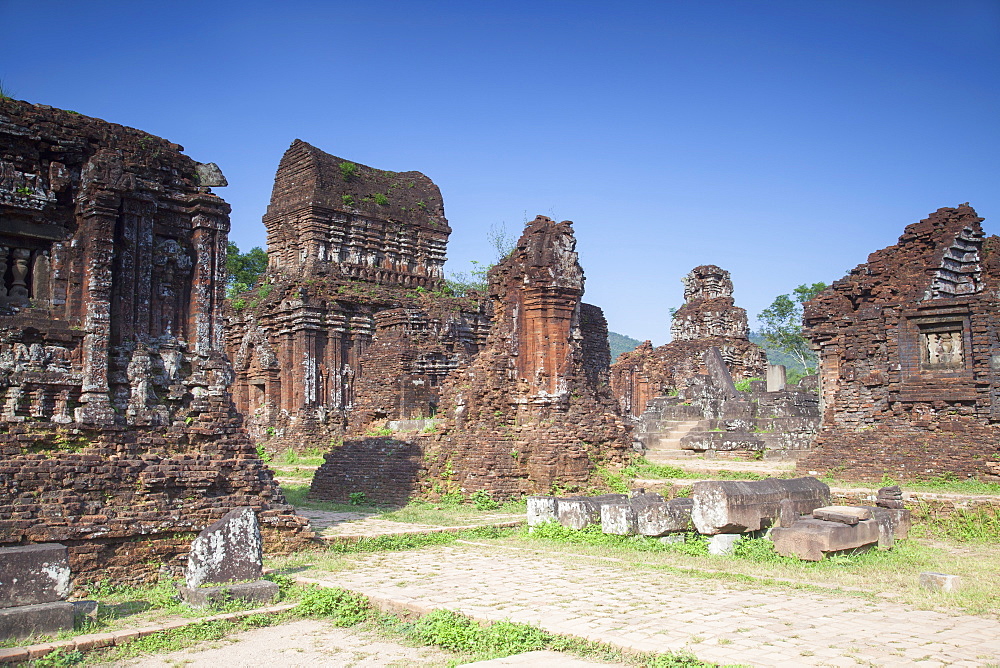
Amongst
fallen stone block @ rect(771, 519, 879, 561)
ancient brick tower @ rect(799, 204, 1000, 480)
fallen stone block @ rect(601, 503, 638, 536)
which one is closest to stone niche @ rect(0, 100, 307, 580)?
fallen stone block @ rect(601, 503, 638, 536)

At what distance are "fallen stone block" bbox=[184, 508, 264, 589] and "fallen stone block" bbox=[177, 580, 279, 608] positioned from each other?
0.15 m

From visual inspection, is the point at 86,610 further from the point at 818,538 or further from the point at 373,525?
the point at 818,538

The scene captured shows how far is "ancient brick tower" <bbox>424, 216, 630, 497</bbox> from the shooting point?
52.7 feet

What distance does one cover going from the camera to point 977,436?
1534cm

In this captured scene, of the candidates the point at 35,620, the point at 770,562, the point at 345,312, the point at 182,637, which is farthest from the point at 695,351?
the point at 35,620

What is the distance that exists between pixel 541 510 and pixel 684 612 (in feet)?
17.3

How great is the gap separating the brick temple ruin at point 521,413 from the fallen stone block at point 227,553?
295 inches

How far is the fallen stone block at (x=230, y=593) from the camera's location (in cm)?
789

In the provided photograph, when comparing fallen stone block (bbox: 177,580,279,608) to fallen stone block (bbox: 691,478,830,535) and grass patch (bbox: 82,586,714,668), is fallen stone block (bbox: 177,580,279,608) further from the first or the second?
fallen stone block (bbox: 691,478,830,535)

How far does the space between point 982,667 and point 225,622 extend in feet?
19.5

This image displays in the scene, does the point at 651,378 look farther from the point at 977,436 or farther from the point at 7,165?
the point at 7,165

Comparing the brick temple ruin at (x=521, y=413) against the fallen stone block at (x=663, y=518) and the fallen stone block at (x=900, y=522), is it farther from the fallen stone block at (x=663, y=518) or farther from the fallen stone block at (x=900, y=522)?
the fallen stone block at (x=900, y=522)

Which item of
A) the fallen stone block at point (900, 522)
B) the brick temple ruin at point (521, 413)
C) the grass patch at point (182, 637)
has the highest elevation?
the brick temple ruin at point (521, 413)

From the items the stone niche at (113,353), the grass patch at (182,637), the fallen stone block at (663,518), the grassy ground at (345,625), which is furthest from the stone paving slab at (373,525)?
the grass patch at (182,637)
